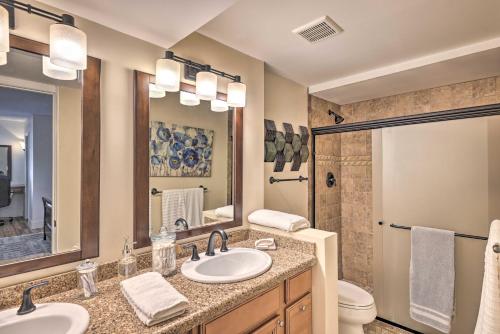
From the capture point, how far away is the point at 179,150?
64.1 inches

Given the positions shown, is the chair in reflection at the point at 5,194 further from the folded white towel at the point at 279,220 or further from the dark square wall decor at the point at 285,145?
the dark square wall decor at the point at 285,145

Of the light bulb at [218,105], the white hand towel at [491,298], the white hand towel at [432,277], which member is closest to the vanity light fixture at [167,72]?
the light bulb at [218,105]

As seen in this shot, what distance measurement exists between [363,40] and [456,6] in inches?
20.4

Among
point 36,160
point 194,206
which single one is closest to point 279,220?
point 194,206

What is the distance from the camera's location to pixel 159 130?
153 cm

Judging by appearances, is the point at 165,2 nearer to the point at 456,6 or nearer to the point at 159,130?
the point at 159,130

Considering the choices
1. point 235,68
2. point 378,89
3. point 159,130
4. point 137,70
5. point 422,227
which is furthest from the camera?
point 378,89

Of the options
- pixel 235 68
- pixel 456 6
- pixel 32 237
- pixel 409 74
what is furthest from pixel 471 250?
pixel 32 237

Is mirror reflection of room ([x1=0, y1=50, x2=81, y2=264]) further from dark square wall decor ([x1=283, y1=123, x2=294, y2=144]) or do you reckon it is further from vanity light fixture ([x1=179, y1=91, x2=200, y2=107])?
dark square wall decor ([x1=283, y1=123, x2=294, y2=144])

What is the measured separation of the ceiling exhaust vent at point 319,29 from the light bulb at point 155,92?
943 millimetres

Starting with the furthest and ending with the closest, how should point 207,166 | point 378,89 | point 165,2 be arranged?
point 378,89 → point 207,166 → point 165,2

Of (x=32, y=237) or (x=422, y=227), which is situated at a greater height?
(x=32, y=237)

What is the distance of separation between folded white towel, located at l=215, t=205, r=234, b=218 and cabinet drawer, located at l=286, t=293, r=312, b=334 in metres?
0.73

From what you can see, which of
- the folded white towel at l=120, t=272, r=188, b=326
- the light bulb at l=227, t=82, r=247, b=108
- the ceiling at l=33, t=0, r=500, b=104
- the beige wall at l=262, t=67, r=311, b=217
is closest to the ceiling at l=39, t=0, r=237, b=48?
the ceiling at l=33, t=0, r=500, b=104
